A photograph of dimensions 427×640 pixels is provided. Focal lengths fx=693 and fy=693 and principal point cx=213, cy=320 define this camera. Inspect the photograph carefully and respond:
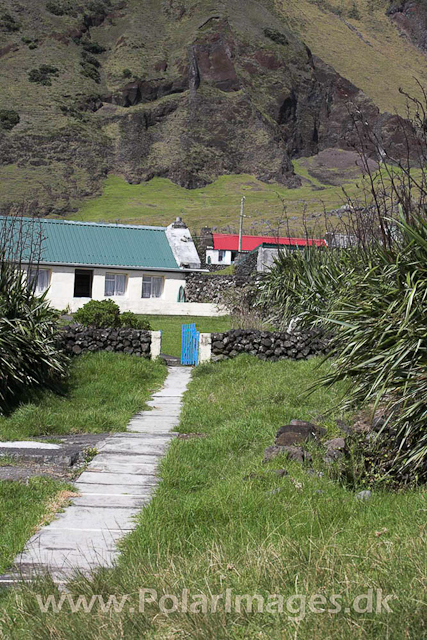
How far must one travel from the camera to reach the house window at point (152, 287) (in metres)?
37.1

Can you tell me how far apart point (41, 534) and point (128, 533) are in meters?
0.71

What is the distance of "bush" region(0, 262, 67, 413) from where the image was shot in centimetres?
1118

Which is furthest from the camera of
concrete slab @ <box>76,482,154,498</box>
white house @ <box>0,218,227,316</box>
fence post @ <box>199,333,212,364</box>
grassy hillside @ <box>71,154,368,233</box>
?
grassy hillside @ <box>71,154,368,233</box>

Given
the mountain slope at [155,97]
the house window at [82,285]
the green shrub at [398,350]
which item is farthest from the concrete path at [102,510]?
the mountain slope at [155,97]

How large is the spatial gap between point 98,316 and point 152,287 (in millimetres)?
16272

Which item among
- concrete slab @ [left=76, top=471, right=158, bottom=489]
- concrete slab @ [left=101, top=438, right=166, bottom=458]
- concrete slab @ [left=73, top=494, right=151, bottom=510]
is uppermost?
concrete slab @ [left=73, top=494, right=151, bottom=510]

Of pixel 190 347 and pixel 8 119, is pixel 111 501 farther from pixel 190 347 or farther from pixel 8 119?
pixel 8 119

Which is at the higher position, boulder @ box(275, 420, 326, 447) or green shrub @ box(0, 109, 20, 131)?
green shrub @ box(0, 109, 20, 131)

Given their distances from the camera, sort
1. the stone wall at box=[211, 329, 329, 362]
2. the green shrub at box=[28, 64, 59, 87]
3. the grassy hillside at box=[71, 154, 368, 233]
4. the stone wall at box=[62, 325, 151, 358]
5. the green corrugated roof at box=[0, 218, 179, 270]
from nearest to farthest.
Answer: the stone wall at box=[62, 325, 151, 358], the stone wall at box=[211, 329, 329, 362], the green corrugated roof at box=[0, 218, 179, 270], the grassy hillside at box=[71, 154, 368, 233], the green shrub at box=[28, 64, 59, 87]

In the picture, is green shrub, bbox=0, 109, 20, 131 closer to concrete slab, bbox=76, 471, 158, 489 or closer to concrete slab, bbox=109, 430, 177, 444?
concrete slab, bbox=109, 430, 177, 444

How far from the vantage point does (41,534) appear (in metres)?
5.68

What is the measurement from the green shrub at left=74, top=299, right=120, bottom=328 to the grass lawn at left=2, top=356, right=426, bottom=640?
13.2 metres

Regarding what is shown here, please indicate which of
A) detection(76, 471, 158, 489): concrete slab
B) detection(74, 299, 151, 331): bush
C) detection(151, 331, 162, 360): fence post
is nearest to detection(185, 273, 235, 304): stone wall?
detection(74, 299, 151, 331): bush

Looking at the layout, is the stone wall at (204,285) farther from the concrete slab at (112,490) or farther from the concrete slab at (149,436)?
the concrete slab at (112,490)
